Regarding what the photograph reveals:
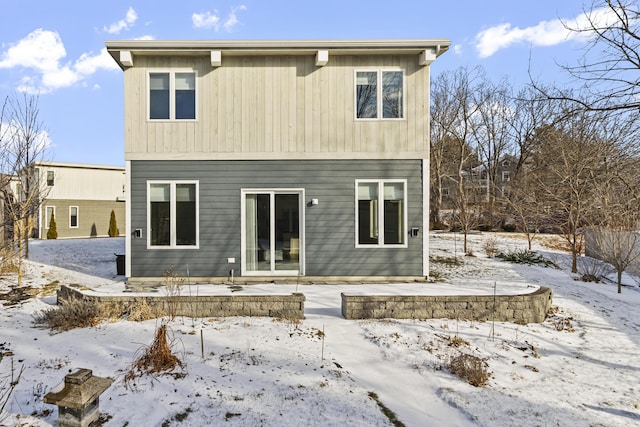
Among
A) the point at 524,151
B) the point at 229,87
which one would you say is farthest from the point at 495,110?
the point at 229,87

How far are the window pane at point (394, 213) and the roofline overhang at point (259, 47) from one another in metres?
3.09

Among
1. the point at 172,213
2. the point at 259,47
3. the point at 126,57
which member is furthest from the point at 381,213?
the point at 126,57

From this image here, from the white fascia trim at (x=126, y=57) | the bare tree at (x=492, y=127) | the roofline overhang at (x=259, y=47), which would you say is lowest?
the white fascia trim at (x=126, y=57)

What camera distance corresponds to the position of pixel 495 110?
1094 inches

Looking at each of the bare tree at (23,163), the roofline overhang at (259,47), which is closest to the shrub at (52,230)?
the bare tree at (23,163)

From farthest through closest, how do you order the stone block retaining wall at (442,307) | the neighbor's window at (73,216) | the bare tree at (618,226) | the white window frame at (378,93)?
the neighbor's window at (73,216) → the white window frame at (378,93) → the bare tree at (618,226) → the stone block retaining wall at (442,307)

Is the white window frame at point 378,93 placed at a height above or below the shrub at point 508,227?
above

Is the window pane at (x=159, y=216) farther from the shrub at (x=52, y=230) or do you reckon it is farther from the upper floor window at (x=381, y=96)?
the shrub at (x=52, y=230)

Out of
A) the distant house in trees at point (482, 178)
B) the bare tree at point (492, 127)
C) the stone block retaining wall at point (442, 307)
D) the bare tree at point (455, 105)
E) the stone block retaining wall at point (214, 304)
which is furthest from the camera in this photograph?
the distant house in trees at point (482, 178)

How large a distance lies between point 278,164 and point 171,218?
2.75 meters

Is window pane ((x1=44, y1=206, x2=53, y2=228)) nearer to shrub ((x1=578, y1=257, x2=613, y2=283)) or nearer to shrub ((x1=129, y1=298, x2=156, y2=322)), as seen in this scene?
shrub ((x1=129, y1=298, x2=156, y2=322))

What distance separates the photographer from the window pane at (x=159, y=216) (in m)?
7.89

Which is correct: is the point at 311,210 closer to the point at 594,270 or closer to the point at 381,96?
the point at 381,96

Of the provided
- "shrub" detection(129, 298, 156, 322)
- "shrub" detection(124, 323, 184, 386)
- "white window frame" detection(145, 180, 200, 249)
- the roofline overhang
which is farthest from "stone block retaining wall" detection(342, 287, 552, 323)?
the roofline overhang
